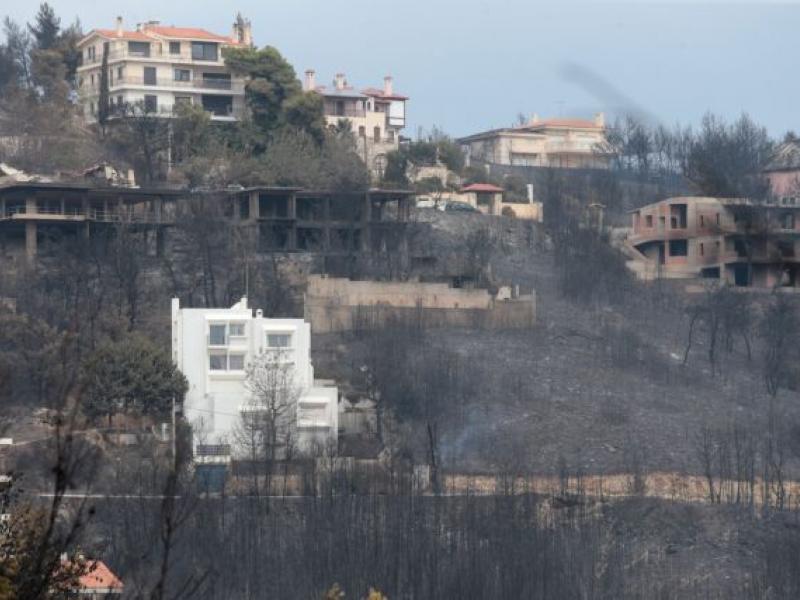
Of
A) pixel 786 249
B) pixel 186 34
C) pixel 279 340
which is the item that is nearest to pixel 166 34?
pixel 186 34

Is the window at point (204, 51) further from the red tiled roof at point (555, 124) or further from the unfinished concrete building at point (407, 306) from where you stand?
the unfinished concrete building at point (407, 306)

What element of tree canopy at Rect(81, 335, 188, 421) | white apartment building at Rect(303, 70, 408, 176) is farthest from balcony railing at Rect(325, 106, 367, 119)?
tree canopy at Rect(81, 335, 188, 421)

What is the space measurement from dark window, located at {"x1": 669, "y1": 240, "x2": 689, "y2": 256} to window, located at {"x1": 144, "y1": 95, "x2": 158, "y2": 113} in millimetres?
12520

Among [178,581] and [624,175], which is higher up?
[624,175]

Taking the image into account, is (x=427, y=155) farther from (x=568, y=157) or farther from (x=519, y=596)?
(x=519, y=596)

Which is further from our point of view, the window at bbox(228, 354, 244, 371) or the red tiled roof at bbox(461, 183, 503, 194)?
the red tiled roof at bbox(461, 183, 503, 194)

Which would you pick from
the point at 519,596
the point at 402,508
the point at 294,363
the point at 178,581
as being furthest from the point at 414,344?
the point at 178,581

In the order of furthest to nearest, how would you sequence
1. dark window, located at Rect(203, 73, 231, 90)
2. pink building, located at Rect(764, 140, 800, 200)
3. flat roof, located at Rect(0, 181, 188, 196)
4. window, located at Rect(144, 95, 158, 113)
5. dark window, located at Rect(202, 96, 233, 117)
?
1. dark window, located at Rect(203, 73, 231, 90)
2. dark window, located at Rect(202, 96, 233, 117)
3. window, located at Rect(144, 95, 158, 113)
4. flat roof, located at Rect(0, 181, 188, 196)
5. pink building, located at Rect(764, 140, 800, 200)

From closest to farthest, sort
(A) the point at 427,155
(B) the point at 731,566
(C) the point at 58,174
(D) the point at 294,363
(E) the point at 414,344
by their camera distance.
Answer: (B) the point at 731,566, (D) the point at 294,363, (E) the point at 414,344, (C) the point at 58,174, (A) the point at 427,155

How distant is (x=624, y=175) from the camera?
59.9m

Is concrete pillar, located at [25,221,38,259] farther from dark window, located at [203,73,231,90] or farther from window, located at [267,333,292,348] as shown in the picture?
dark window, located at [203,73,231,90]

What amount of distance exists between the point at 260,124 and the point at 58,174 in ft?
18.1

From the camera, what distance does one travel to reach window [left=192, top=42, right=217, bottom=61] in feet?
192

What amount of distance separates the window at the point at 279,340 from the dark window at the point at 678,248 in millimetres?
14094
